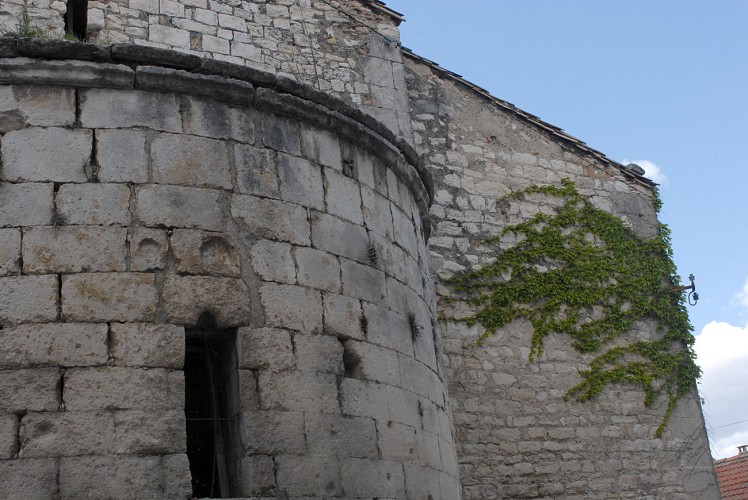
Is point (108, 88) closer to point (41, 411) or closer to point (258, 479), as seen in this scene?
point (41, 411)

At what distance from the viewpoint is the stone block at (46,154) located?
4250 millimetres

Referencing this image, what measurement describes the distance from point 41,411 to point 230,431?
0.90 m

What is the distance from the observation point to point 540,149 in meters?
10.1

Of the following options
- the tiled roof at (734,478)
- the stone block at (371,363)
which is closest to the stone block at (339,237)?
the stone block at (371,363)

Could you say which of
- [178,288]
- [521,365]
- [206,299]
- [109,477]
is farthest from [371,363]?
[521,365]

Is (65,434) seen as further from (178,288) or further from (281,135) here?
(281,135)

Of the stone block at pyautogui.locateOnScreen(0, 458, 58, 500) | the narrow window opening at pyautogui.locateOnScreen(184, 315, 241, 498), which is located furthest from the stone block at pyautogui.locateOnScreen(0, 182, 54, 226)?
the stone block at pyautogui.locateOnScreen(0, 458, 58, 500)

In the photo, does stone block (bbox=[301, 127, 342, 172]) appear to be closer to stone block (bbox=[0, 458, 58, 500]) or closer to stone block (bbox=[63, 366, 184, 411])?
stone block (bbox=[63, 366, 184, 411])

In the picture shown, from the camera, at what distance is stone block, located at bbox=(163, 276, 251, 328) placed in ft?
13.8

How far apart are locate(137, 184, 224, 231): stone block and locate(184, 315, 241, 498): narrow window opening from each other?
0.50m

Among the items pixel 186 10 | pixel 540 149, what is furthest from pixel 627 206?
pixel 186 10

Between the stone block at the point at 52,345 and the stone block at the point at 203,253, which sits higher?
the stone block at the point at 203,253

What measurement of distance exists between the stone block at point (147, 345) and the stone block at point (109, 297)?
0.17 feet

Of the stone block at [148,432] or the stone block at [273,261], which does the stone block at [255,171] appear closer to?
the stone block at [273,261]
